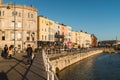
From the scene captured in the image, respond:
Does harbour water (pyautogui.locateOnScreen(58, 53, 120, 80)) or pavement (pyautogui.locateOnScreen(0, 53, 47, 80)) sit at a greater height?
pavement (pyautogui.locateOnScreen(0, 53, 47, 80))

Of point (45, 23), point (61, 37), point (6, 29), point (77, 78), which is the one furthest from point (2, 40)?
point (61, 37)

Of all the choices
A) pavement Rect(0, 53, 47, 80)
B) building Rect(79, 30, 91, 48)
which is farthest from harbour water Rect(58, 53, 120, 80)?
building Rect(79, 30, 91, 48)

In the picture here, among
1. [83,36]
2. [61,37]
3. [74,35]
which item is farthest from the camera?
[83,36]

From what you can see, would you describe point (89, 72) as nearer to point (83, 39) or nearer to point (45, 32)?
point (45, 32)

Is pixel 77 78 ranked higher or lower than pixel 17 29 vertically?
lower

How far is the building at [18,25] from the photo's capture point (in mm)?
60094

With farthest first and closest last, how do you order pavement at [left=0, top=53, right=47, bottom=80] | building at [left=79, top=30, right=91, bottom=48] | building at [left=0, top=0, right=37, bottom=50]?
building at [left=79, top=30, right=91, bottom=48]
building at [left=0, top=0, right=37, bottom=50]
pavement at [left=0, top=53, right=47, bottom=80]

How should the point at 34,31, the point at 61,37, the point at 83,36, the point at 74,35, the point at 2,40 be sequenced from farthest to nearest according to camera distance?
the point at 83,36
the point at 74,35
the point at 61,37
the point at 34,31
the point at 2,40

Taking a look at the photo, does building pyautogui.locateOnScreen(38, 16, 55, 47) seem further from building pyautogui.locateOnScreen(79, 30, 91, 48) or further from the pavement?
building pyautogui.locateOnScreen(79, 30, 91, 48)

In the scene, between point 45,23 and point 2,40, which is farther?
point 45,23

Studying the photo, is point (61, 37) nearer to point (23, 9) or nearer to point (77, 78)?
point (23, 9)

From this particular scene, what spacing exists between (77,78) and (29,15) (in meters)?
33.8

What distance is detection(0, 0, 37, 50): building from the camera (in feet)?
197

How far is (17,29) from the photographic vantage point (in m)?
61.1
